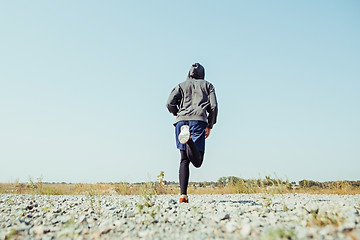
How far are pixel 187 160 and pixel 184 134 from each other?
0.55 meters

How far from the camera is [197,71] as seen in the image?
5.22 metres

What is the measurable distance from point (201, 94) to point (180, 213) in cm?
227

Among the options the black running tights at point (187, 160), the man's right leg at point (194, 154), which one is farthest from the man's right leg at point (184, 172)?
the man's right leg at point (194, 154)

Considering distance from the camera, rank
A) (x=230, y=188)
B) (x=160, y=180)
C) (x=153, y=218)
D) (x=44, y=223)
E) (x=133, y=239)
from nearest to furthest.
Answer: (x=133, y=239) < (x=153, y=218) < (x=44, y=223) < (x=160, y=180) < (x=230, y=188)

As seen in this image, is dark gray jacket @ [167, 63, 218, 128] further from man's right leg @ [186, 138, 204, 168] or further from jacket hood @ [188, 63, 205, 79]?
man's right leg @ [186, 138, 204, 168]

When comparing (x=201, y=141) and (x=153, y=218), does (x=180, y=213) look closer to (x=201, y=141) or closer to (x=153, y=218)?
(x=153, y=218)

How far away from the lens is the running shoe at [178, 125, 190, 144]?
14.3 feet

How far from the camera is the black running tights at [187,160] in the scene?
4463 mm

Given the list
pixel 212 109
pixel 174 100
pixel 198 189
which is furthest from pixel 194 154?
pixel 198 189

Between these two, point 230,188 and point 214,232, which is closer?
point 214,232

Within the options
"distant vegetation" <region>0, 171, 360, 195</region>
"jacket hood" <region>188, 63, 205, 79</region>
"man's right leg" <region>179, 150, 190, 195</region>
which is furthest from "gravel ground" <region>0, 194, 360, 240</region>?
"distant vegetation" <region>0, 171, 360, 195</region>

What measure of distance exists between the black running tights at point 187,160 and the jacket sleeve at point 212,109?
2.05 ft

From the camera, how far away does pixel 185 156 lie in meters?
4.71

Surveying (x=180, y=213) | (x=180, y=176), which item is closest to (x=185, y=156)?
(x=180, y=176)
